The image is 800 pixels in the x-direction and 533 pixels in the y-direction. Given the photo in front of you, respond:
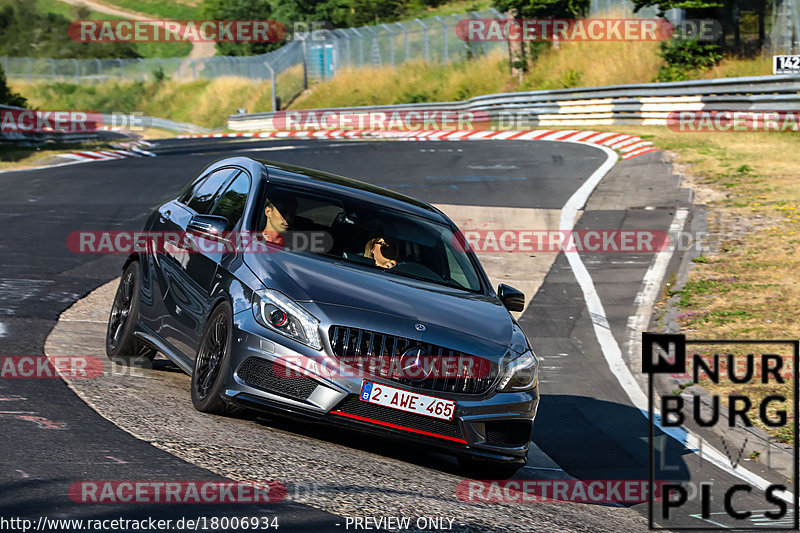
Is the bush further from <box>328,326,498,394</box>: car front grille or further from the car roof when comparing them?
<box>328,326,498,394</box>: car front grille

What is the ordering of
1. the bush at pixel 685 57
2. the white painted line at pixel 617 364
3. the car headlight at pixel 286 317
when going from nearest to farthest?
1. the car headlight at pixel 286 317
2. the white painted line at pixel 617 364
3. the bush at pixel 685 57

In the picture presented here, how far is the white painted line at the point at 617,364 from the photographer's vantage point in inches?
287

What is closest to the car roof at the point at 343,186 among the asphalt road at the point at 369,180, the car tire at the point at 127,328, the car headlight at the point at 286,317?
the car tire at the point at 127,328

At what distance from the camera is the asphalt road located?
17.1 ft

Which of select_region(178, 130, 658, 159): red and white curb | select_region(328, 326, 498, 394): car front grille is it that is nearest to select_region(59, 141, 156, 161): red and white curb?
select_region(178, 130, 658, 159): red and white curb

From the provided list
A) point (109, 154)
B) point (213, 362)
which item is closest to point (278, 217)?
point (213, 362)

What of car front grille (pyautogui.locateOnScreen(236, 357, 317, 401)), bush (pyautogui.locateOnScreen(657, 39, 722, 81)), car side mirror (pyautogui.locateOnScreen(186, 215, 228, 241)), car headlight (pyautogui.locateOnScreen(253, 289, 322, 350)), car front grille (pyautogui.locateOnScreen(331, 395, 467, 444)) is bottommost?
car front grille (pyautogui.locateOnScreen(331, 395, 467, 444))

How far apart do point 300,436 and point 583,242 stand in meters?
9.95

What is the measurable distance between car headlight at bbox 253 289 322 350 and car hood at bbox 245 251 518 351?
69 millimetres

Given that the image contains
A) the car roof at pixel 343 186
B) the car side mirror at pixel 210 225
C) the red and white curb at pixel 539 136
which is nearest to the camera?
the car side mirror at pixel 210 225

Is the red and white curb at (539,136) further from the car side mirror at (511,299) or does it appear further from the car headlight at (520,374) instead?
the car headlight at (520,374)

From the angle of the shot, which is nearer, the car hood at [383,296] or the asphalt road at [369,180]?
the asphalt road at [369,180]

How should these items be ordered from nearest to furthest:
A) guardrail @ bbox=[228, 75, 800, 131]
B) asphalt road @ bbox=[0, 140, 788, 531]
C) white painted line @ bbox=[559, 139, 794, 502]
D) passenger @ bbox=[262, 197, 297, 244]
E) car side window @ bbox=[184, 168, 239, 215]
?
asphalt road @ bbox=[0, 140, 788, 531], passenger @ bbox=[262, 197, 297, 244], white painted line @ bbox=[559, 139, 794, 502], car side window @ bbox=[184, 168, 239, 215], guardrail @ bbox=[228, 75, 800, 131]

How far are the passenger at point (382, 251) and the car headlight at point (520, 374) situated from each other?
1.26 metres
